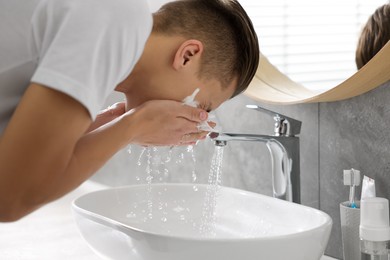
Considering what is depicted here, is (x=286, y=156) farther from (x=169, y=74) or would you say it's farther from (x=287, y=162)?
(x=169, y=74)

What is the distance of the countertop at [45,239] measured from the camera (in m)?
1.46

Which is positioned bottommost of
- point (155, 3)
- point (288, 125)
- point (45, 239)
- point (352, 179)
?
point (45, 239)

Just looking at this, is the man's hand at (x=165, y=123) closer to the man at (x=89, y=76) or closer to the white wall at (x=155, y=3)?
the man at (x=89, y=76)

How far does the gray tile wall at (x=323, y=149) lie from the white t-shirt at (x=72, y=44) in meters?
0.47

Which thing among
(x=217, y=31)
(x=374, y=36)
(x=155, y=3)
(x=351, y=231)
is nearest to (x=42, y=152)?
(x=217, y=31)

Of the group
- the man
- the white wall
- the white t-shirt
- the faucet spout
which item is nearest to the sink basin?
the faucet spout

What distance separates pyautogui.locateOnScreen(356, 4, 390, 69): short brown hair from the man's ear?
0.46 metres

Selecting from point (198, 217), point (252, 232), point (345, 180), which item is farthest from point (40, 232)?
point (345, 180)

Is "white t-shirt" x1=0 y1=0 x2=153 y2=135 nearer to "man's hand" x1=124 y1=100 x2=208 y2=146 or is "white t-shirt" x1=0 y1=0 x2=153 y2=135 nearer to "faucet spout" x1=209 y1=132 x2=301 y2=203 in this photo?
"man's hand" x1=124 y1=100 x2=208 y2=146

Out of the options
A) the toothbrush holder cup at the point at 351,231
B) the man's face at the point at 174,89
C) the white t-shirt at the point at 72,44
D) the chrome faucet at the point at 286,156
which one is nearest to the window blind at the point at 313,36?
the chrome faucet at the point at 286,156

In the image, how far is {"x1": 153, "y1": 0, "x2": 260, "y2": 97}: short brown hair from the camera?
1.04m

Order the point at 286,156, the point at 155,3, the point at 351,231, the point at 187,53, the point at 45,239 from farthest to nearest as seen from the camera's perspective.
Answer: the point at 155,3 → the point at 45,239 → the point at 286,156 → the point at 351,231 → the point at 187,53

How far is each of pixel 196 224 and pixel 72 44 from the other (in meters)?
0.75

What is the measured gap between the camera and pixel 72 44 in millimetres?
792
